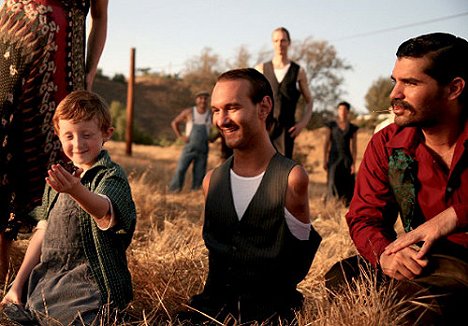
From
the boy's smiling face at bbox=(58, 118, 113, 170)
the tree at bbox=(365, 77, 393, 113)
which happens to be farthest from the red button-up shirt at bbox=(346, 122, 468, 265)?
the tree at bbox=(365, 77, 393, 113)

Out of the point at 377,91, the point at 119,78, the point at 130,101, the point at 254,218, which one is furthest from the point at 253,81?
the point at 119,78

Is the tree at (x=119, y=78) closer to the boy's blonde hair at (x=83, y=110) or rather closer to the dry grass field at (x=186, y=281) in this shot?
the dry grass field at (x=186, y=281)

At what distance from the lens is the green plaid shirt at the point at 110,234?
2736 millimetres

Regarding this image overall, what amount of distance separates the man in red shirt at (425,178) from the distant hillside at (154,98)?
50.1 meters

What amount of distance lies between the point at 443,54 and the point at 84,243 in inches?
63.3

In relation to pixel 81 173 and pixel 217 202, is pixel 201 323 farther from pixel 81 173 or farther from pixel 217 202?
pixel 81 173

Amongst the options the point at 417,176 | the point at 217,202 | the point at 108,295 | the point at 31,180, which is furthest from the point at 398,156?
the point at 31,180

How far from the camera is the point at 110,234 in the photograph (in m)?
2.78

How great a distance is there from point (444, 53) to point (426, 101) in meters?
0.19

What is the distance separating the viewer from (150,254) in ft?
13.1

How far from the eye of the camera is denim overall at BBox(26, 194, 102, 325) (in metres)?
2.73

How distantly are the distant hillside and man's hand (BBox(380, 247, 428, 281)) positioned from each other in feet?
165

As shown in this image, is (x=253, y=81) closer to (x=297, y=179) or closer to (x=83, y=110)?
(x=297, y=179)

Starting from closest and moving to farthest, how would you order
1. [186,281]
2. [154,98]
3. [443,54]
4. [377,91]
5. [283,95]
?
[443,54] < [186,281] < [283,95] < [377,91] < [154,98]
